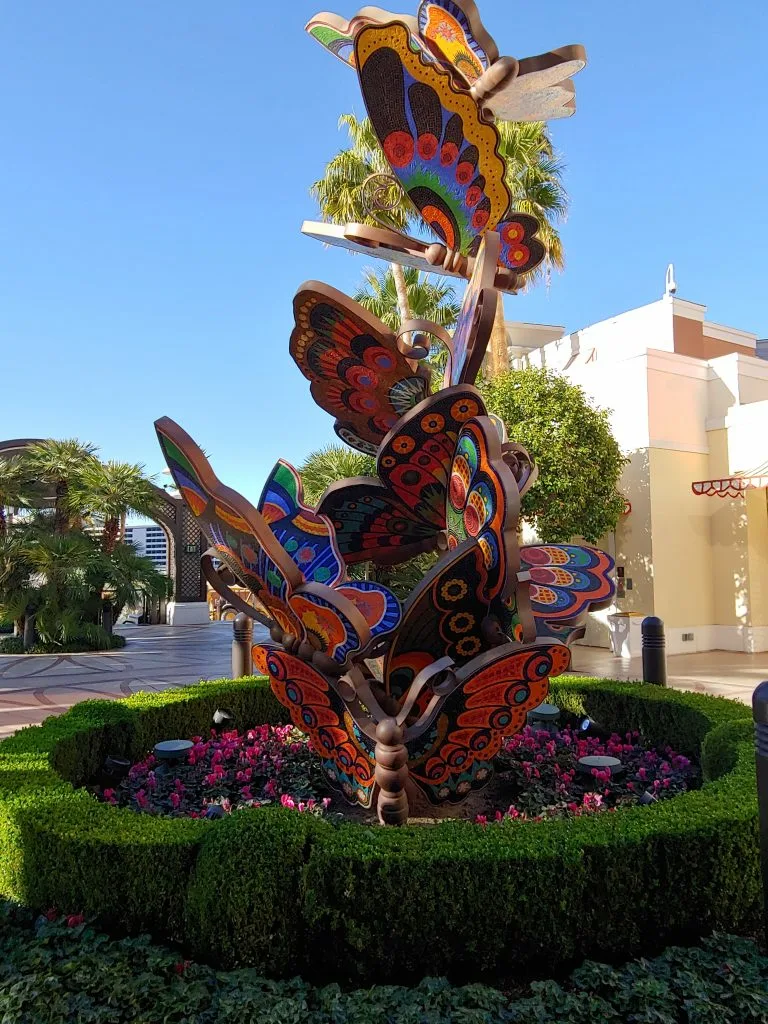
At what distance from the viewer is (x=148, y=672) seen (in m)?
12.7

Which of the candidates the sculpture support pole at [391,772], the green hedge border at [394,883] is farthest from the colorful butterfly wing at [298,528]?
the green hedge border at [394,883]

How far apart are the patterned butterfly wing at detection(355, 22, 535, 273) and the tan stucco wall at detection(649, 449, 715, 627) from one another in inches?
390

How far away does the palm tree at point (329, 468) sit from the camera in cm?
1287

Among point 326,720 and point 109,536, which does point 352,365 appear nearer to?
point 326,720

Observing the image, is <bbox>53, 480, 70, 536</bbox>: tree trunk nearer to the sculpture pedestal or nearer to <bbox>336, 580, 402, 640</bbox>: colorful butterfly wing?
the sculpture pedestal

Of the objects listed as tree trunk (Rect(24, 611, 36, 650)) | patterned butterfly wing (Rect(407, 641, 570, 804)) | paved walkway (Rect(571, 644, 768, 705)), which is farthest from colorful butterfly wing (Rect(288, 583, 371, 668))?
tree trunk (Rect(24, 611, 36, 650))

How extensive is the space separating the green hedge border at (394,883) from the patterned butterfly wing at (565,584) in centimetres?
112

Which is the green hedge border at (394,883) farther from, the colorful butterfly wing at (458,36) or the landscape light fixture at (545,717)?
the colorful butterfly wing at (458,36)

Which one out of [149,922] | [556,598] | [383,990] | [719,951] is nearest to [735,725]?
[556,598]

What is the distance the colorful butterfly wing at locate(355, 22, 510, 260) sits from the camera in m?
4.43

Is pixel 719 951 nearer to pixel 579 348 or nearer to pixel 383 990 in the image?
pixel 383 990

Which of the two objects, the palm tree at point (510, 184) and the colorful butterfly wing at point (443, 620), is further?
the palm tree at point (510, 184)

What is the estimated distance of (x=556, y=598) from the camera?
438 cm

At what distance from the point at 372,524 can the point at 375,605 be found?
88 centimetres
